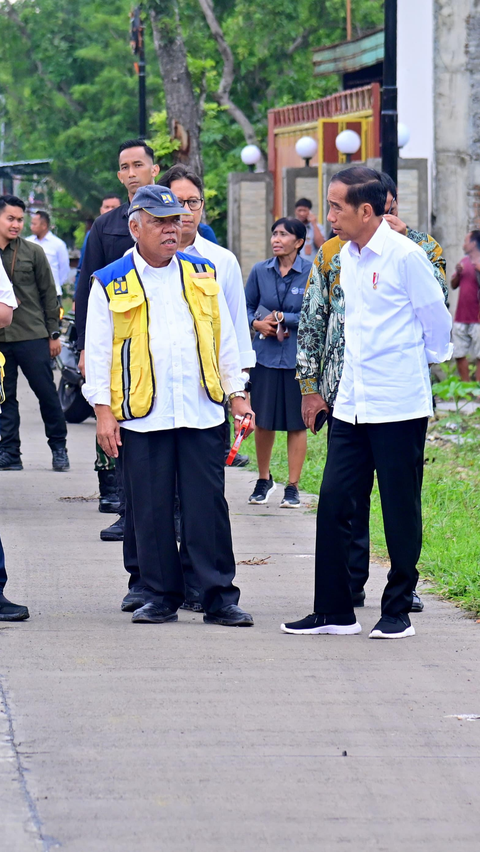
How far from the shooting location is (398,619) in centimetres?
592

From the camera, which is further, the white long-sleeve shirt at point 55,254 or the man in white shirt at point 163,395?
the white long-sleeve shirt at point 55,254

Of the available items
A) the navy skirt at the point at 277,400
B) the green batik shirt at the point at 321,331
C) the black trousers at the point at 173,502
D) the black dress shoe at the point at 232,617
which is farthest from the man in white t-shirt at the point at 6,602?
the navy skirt at the point at 277,400

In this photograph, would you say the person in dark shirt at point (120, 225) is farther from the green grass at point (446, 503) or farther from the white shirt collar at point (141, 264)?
the green grass at point (446, 503)

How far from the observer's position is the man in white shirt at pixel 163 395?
587 centimetres

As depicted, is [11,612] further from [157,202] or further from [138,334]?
Result: [157,202]

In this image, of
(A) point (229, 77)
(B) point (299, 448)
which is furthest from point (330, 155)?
(B) point (299, 448)

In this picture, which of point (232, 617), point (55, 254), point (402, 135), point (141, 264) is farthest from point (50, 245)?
point (232, 617)

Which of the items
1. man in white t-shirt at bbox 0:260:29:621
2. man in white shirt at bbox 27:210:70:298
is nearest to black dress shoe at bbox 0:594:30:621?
man in white t-shirt at bbox 0:260:29:621

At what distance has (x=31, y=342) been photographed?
1089 cm

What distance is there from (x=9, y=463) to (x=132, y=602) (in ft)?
16.3

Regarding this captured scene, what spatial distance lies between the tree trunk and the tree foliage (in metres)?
11.9

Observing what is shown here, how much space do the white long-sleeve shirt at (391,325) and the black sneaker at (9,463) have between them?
5.74 meters

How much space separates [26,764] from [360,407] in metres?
2.21

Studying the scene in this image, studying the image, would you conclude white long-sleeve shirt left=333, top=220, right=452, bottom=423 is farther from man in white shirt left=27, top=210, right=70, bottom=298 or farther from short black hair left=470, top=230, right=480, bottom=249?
man in white shirt left=27, top=210, right=70, bottom=298
